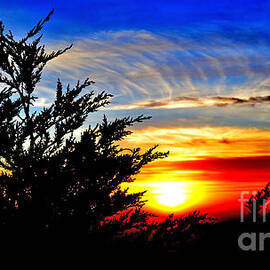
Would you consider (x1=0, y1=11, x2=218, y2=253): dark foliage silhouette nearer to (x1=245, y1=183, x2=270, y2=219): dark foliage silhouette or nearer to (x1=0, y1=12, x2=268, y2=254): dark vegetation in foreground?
(x1=0, y1=12, x2=268, y2=254): dark vegetation in foreground

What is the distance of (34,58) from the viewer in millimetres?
10414

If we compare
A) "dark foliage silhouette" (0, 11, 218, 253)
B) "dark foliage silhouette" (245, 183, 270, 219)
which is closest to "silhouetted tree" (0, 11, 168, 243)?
"dark foliage silhouette" (0, 11, 218, 253)

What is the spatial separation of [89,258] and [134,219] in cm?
161

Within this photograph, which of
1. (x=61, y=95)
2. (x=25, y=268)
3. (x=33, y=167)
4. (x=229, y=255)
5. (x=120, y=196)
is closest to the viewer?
(x=229, y=255)

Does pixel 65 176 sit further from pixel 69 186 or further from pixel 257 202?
pixel 257 202

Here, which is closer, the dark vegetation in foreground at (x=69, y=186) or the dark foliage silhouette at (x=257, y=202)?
the dark foliage silhouette at (x=257, y=202)

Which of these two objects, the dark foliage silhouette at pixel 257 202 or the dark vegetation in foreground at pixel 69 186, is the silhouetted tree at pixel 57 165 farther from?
the dark foliage silhouette at pixel 257 202

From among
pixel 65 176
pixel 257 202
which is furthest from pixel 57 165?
pixel 257 202

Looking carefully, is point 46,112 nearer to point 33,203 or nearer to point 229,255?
point 33,203

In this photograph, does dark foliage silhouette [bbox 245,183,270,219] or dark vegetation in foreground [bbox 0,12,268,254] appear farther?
dark vegetation in foreground [bbox 0,12,268,254]

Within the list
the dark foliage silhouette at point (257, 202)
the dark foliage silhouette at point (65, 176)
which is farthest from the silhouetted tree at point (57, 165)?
the dark foliage silhouette at point (257, 202)

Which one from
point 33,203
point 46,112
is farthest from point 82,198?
point 46,112

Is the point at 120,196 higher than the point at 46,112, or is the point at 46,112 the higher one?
the point at 46,112

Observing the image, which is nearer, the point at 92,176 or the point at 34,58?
the point at 92,176
